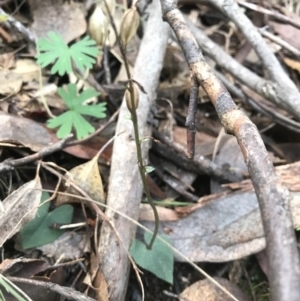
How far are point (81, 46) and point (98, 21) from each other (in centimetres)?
11

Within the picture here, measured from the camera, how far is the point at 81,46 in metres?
1.78

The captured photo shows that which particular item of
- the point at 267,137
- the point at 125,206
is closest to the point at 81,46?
the point at 125,206

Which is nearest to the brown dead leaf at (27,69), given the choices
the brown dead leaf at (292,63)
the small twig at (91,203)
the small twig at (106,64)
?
the small twig at (106,64)

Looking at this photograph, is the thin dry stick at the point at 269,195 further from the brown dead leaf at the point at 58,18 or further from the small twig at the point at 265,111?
the brown dead leaf at the point at 58,18

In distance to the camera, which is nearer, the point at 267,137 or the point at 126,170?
the point at 126,170

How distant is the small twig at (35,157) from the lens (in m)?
1.46

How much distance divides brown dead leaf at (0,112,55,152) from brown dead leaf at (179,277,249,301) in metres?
0.65

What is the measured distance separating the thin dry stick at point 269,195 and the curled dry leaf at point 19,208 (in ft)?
2.07

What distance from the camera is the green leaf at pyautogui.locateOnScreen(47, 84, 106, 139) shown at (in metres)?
1.63

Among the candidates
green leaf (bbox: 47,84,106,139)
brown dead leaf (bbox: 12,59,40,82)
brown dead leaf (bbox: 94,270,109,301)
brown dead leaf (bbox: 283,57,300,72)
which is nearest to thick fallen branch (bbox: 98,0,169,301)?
brown dead leaf (bbox: 94,270,109,301)

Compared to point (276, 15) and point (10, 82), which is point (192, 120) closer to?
point (10, 82)

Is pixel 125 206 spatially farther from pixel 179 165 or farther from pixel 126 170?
pixel 179 165

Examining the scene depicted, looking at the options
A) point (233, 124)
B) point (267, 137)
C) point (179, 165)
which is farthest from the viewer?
point (267, 137)

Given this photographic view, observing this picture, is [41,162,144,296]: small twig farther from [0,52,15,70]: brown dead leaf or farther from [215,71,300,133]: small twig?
[215,71,300,133]: small twig
